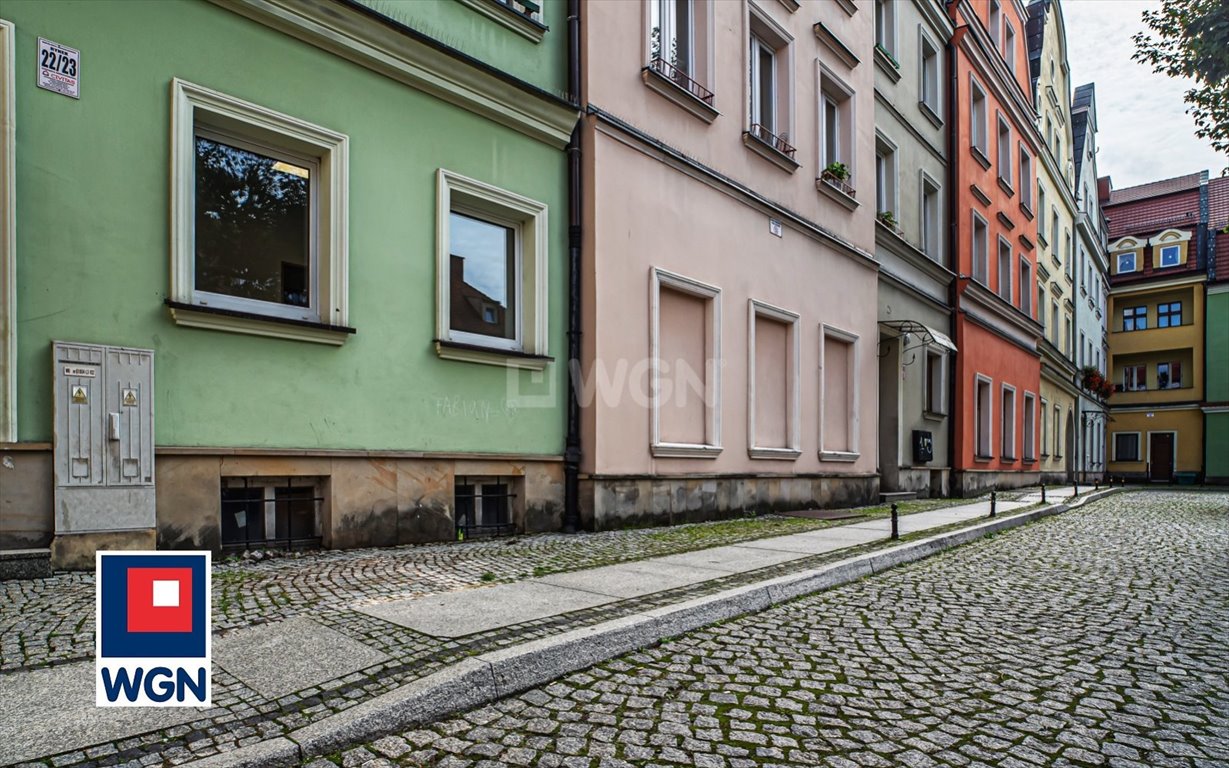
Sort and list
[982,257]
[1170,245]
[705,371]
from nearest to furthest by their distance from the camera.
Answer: [705,371]
[982,257]
[1170,245]

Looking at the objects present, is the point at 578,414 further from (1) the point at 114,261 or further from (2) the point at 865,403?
(2) the point at 865,403

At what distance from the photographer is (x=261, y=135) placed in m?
6.69

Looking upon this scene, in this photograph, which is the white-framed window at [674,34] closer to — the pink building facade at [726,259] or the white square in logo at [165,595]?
the pink building facade at [726,259]

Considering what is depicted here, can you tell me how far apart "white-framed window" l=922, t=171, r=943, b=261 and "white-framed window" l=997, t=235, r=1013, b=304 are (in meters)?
4.53

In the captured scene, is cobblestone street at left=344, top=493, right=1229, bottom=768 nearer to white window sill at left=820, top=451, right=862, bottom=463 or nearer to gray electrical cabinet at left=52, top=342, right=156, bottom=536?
gray electrical cabinet at left=52, top=342, right=156, bottom=536

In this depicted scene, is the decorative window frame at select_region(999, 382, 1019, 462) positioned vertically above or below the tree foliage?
below

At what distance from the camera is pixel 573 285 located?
30.0 ft

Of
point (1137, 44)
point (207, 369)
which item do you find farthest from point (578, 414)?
point (1137, 44)

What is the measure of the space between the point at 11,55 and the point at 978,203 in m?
21.6

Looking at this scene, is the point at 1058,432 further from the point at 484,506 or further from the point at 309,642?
the point at 309,642

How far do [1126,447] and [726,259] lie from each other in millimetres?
44246

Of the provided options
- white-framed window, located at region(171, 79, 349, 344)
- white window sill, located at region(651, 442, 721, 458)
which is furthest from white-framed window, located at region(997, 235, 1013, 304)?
white-framed window, located at region(171, 79, 349, 344)

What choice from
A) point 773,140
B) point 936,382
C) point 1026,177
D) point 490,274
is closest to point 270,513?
point 490,274

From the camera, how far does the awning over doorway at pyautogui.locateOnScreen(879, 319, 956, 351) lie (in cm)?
1589
